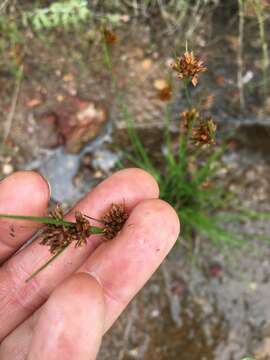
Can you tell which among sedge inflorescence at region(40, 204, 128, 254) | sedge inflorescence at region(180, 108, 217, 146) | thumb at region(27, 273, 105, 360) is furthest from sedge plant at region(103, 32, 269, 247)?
thumb at region(27, 273, 105, 360)

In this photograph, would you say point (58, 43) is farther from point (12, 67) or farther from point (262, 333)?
point (262, 333)

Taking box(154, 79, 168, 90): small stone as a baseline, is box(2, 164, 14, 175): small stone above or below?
below

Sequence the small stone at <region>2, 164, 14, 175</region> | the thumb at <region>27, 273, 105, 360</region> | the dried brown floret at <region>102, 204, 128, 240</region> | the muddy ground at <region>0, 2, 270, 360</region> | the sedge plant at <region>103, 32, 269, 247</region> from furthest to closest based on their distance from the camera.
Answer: the small stone at <region>2, 164, 14, 175</region> → the muddy ground at <region>0, 2, 270, 360</region> → the sedge plant at <region>103, 32, 269, 247</region> → the dried brown floret at <region>102, 204, 128, 240</region> → the thumb at <region>27, 273, 105, 360</region>

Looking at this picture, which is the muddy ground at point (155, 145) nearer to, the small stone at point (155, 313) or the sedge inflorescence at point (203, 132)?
the small stone at point (155, 313)

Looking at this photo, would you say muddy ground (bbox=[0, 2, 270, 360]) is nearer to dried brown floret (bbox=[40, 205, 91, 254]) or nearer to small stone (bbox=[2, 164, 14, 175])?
small stone (bbox=[2, 164, 14, 175])

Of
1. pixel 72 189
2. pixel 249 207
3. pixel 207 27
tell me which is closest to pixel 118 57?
pixel 207 27

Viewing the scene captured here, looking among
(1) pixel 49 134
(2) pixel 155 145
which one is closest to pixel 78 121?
(1) pixel 49 134

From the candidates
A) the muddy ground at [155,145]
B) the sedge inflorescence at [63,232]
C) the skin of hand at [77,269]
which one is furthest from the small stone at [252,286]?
the sedge inflorescence at [63,232]

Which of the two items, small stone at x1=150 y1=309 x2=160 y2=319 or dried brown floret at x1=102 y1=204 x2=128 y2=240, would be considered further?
small stone at x1=150 y1=309 x2=160 y2=319
